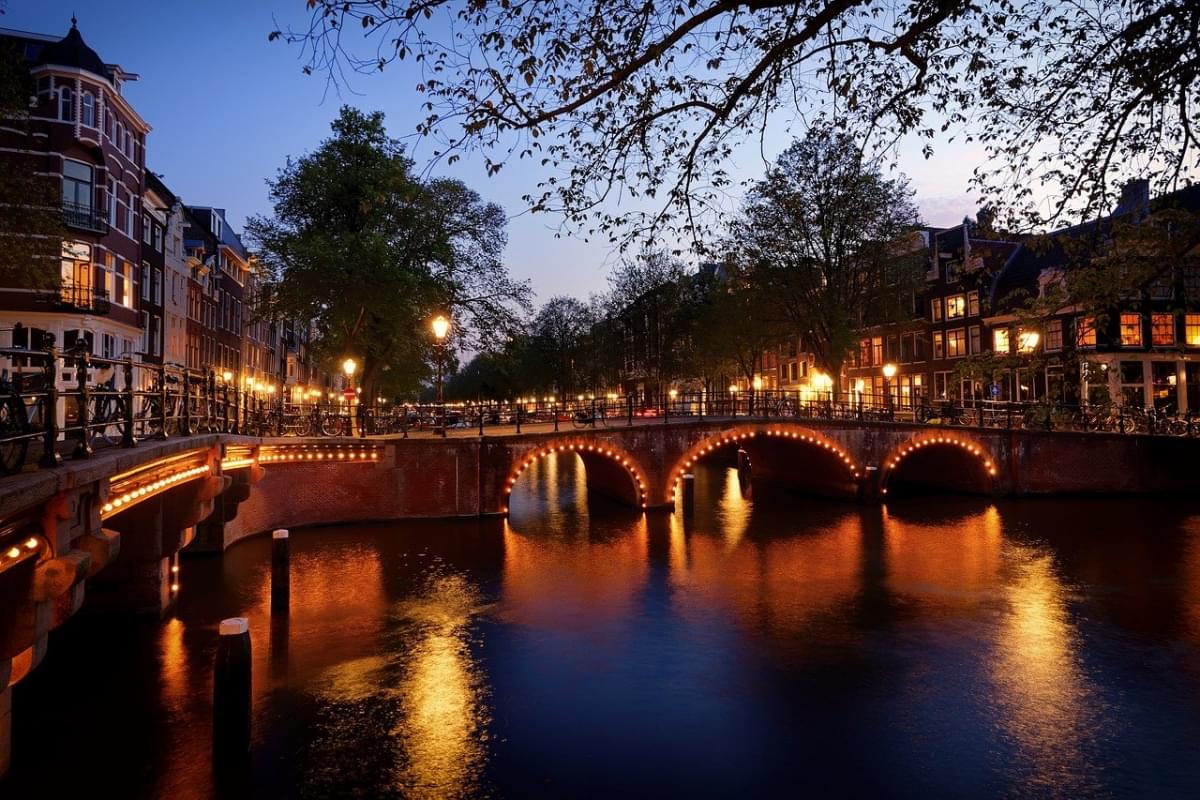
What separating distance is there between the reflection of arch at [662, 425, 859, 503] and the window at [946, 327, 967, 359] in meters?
18.5

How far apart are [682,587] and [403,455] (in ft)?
37.9

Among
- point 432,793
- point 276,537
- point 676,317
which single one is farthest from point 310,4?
point 676,317

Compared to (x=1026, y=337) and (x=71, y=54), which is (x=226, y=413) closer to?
(x=1026, y=337)

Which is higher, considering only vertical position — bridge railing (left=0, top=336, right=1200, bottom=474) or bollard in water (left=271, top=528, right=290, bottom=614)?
bridge railing (left=0, top=336, right=1200, bottom=474)

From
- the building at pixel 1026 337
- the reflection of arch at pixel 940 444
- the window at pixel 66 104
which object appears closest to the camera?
the building at pixel 1026 337

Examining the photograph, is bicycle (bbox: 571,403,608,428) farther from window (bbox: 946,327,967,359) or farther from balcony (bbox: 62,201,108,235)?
window (bbox: 946,327,967,359)

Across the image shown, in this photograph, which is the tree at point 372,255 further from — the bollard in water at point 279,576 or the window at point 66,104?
the bollard in water at point 279,576

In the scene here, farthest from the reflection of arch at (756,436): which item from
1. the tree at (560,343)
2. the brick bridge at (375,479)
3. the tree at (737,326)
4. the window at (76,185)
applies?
the tree at (560,343)

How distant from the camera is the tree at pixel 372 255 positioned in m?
30.6

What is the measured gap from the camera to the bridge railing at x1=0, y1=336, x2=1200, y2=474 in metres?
8.18

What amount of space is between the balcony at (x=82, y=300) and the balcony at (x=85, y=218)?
209cm

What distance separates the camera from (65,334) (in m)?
28.2

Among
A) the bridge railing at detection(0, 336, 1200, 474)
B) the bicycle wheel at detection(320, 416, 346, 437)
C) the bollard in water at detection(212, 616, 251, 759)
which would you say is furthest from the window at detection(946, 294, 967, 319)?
the bollard in water at detection(212, 616, 251, 759)

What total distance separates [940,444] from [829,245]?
418 inches
